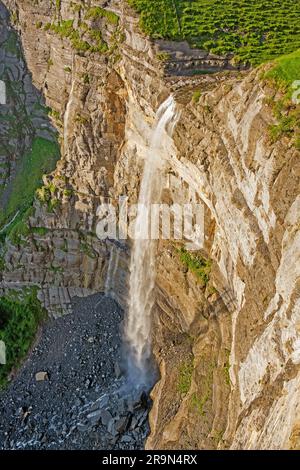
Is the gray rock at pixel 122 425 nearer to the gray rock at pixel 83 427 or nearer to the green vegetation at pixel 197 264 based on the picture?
the gray rock at pixel 83 427

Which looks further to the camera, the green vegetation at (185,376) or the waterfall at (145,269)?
the waterfall at (145,269)

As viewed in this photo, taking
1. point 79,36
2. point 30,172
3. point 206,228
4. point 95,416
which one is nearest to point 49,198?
point 30,172

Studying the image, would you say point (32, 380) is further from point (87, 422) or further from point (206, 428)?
point (206, 428)

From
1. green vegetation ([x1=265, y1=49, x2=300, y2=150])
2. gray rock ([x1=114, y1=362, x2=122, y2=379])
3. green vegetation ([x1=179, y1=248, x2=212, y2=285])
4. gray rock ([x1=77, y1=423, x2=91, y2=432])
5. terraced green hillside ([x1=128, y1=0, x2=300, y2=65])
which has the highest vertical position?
terraced green hillside ([x1=128, y1=0, x2=300, y2=65])

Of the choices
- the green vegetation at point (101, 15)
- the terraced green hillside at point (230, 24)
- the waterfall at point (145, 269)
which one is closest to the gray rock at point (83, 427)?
the waterfall at point (145, 269)

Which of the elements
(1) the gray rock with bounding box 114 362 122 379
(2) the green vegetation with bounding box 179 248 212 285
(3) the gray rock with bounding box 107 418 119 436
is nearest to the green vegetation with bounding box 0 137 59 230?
(1) the gray rock with bounding box 114 362 122 379

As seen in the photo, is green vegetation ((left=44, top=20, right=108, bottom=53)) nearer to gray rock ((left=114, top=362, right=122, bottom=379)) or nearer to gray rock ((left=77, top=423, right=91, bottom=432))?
gray rock ((left=114, top=362, right=122, bottom=379))
